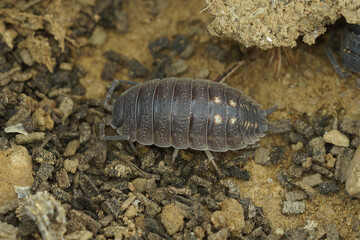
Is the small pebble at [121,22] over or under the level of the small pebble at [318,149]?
over

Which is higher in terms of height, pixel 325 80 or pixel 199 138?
pixel 325 80

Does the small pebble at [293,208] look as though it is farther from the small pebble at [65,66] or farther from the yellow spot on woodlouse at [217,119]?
the small pebble at [65,66]

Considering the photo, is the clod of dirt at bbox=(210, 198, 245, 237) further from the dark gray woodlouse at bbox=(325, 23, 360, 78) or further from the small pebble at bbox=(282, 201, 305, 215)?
the dark gray woodlouse at bbox=(325, 23, 360, 78)

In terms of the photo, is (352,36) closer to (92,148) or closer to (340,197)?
(340,197)

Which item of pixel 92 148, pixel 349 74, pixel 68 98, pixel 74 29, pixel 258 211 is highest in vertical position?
pixel 74 29

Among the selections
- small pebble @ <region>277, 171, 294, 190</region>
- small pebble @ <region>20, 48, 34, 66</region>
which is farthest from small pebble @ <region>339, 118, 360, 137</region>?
small pebble @ <region>20, 48, 34, 66</region>

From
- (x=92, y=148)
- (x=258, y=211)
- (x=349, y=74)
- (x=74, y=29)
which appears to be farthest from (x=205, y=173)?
(x=74, y=29)

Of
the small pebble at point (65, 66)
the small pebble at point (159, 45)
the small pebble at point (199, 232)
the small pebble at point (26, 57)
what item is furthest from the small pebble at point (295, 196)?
the small pebble at point (26, 57)
